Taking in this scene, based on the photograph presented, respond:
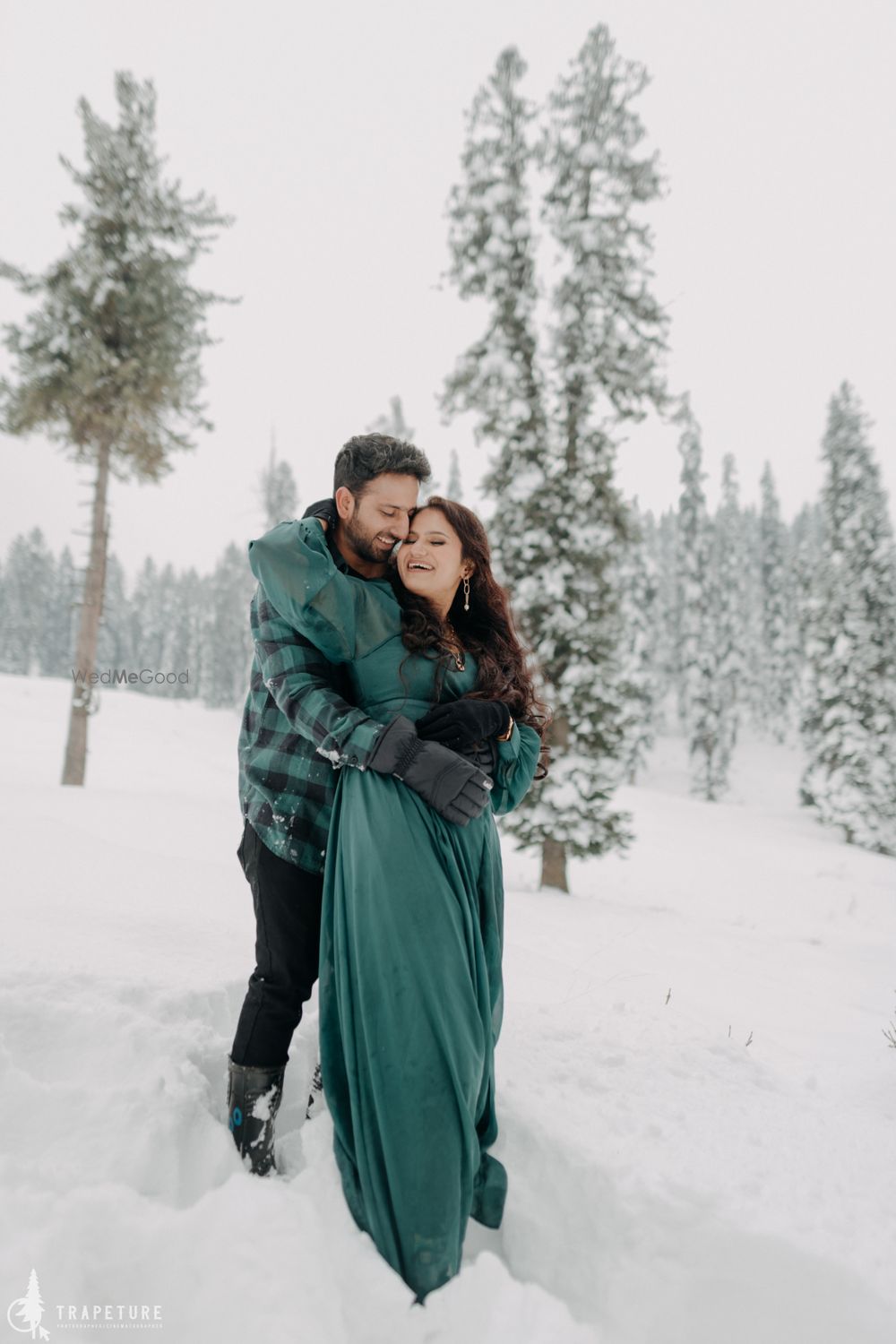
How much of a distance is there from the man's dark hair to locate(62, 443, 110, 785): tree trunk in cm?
1125

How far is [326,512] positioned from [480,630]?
82 cm

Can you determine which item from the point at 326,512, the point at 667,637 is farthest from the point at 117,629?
the point at 326,512

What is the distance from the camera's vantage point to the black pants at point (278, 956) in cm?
250

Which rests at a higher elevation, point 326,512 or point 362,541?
point 326,512

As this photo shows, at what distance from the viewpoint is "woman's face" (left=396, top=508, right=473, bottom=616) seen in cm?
266

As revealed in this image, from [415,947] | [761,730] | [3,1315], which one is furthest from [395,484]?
[761,730]

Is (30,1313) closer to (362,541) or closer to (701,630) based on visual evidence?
(362,541)

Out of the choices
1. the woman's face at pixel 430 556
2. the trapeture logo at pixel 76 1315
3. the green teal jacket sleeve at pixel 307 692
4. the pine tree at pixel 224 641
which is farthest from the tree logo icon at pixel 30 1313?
the pine tree at pixel 224 641

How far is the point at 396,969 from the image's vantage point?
222cm

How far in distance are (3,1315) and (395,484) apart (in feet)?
8.72

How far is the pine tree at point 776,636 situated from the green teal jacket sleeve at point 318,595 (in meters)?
51.2

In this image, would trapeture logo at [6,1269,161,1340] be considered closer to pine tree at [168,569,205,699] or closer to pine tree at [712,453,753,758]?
pine tree at [712,453,753,758]

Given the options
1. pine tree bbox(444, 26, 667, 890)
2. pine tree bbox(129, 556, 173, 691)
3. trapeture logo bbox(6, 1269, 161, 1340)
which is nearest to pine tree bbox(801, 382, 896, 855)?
pine tree bbox(444, 26, 667, 890)

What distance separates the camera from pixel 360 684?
8.43 ft
